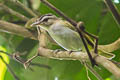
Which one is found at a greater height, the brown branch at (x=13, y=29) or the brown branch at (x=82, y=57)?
A: the brown branch at (x=13, y=29)

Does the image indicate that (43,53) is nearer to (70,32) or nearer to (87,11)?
(70,32)

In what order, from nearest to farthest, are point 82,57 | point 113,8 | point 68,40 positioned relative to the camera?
1. point 82,57
2. point 113,8
3. point 68,40

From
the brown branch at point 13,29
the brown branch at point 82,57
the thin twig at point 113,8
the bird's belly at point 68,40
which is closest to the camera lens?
the brown branch at point 82,57

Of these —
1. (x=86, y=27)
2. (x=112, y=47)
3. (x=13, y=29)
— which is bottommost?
(x=112, y=47)

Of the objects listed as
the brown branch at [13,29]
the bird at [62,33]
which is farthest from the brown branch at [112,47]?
the brown branch at [13,29]

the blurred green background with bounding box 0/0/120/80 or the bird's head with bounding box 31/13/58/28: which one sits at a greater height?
the bird's head with bounding box 31/13/58/28

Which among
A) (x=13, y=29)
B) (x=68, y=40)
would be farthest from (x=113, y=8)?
(x=13, y=29)

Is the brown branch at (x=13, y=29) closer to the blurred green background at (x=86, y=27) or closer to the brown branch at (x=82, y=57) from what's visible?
the blurred green background at (x=86, y=27)

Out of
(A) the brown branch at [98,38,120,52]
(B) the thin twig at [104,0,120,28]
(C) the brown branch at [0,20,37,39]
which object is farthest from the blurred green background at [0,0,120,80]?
(B) the thin twig at [104,0,120,28]

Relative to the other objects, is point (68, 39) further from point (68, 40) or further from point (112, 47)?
point (112, 47)

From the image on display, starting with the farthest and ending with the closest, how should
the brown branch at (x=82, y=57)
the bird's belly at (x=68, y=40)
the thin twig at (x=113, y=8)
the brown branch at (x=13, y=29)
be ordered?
the brown branch at (x=13, y=29)
the bird's belly at (x=68, y=40)
the thin twig at (x=113, y=8)
the brown branch at (x=82, y=57)

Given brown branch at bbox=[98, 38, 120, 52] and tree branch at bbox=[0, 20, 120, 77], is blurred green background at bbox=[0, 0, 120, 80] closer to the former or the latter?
tree branch at bbox=[0, 20, 120, 77]

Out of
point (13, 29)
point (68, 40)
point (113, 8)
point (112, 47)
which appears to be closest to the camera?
point (113, 8)

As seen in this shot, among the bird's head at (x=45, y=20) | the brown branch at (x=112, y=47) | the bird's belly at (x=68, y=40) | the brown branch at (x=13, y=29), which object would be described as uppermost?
the brown branch at (x=13, y=29)
